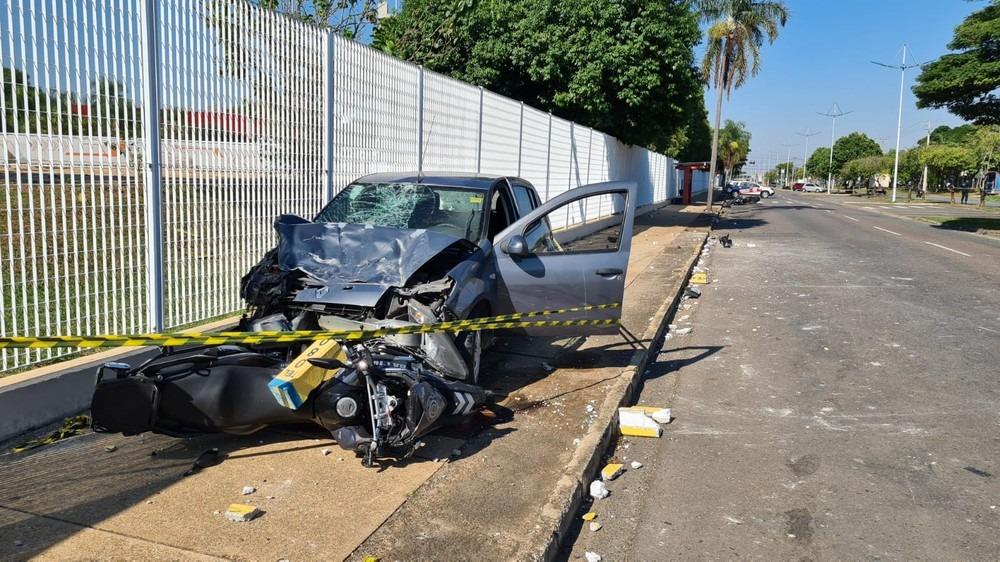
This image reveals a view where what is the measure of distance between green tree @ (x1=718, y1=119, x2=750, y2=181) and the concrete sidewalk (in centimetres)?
8578

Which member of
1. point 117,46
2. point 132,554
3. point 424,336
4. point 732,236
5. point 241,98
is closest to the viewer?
point 132,554

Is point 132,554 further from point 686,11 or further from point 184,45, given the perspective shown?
point 686,11

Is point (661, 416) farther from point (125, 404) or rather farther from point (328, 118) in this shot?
point (328, 118)

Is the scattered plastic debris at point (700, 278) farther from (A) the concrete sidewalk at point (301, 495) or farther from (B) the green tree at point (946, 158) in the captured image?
A: (B) the green tree at point (946, 158)

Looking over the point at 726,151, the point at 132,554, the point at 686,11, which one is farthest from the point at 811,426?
the point at 726,151

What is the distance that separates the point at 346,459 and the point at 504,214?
3224 mm

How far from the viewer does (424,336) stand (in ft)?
16.1

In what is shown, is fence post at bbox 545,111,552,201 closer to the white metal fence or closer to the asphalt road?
the asphalt road

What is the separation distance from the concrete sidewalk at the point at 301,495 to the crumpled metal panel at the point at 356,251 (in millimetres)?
1150

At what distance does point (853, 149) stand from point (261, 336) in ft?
427

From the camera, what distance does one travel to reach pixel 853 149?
118 m

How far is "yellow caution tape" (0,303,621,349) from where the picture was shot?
364cm

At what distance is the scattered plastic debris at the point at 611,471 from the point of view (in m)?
4.68

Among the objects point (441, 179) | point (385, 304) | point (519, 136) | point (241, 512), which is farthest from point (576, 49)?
point (241, 512)
